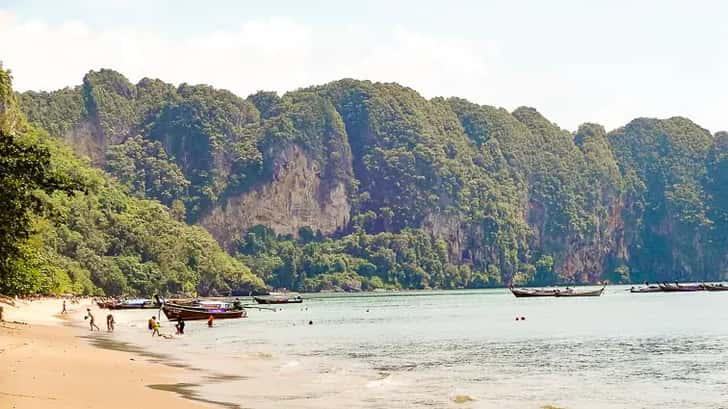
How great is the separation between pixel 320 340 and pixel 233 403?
128 ft

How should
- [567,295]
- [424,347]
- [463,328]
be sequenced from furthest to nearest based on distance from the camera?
[567,295], [463,328], [424,347]

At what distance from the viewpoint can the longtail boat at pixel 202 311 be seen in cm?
9344

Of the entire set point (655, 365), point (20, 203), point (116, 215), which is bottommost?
point (655, 365)

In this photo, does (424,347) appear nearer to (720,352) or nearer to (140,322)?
(720,352)

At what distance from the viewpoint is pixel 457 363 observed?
4906cm

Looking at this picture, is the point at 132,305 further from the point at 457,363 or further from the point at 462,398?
the point at 462,398

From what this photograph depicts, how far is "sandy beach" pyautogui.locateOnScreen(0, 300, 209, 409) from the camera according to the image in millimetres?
26109

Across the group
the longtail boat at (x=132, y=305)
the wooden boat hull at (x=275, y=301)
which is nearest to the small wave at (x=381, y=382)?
the longtail boat at (x=132, y=305)

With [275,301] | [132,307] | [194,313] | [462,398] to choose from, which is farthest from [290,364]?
[275,301]

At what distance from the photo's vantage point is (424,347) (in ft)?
199

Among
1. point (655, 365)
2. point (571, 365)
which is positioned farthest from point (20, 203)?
point (655, 365)

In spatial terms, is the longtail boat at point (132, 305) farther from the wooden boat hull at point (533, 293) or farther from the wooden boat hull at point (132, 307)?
the wooden boat hull at point (533, 293)

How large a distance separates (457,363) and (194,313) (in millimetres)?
52351

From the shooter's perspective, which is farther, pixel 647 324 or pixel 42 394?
pixel 647 324
